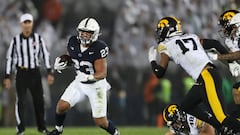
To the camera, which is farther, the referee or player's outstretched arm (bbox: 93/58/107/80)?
the referee

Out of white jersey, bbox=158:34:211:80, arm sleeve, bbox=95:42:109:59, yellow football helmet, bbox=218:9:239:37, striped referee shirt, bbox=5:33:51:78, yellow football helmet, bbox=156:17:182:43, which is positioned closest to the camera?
white jersey, bbox=158:34:211:80

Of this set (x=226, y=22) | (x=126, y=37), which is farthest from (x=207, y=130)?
(x=126, y=37)

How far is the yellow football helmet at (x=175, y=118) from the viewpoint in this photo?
26.9 ft

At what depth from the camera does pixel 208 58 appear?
7.92 metres

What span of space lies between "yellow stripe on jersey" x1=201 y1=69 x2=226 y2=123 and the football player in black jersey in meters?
1.18

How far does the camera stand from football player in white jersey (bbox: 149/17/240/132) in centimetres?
772

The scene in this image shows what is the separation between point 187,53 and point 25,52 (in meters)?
2.97

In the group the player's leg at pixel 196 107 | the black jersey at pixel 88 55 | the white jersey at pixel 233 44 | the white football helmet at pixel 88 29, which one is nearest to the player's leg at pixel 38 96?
the black jersey at pixel 88 55

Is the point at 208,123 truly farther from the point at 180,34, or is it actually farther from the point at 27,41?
the point at 27,41

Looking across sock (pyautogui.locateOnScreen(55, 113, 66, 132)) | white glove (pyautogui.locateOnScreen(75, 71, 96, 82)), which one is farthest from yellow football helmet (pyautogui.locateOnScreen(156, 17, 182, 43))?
sock (pyautogui.locateOnScreen(55, 113, 66, 132))

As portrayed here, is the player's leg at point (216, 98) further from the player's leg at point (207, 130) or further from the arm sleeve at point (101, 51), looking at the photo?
the arm sleeve at point (101, 51)

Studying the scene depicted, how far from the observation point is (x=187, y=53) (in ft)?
25.7

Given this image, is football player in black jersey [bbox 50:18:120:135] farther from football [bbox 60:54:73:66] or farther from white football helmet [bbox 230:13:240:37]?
white football helmet [bbox 230:13:240:37]

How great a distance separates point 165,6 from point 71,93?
6702mm
